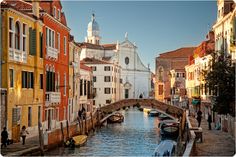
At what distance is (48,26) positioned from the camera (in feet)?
60.5

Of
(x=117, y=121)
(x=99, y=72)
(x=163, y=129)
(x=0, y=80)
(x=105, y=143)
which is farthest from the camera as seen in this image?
(x=99, y=72)

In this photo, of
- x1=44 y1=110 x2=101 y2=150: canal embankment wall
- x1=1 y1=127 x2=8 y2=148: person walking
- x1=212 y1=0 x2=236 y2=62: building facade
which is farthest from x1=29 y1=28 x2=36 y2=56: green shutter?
x1=212 y1=0 x2=236 y2=62: building facade

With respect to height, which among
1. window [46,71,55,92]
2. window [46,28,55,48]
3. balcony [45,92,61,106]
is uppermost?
window [46,28,55,48]

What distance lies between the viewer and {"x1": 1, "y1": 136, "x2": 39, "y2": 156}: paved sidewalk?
40.8 ft

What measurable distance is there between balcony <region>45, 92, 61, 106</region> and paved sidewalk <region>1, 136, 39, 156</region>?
300 cm

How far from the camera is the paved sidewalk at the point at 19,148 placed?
12.4 m

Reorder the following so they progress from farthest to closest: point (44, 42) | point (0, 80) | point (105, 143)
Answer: point (105, 143) < point (44, 42) < point (0, 80)

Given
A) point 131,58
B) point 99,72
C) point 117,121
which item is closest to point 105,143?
point 117,121

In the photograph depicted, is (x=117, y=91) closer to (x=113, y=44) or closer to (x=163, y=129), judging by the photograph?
(x=113, y=44)

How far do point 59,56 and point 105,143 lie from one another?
158 inches

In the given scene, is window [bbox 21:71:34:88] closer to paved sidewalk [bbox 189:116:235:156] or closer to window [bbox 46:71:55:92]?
window [bbox 46:71:55:92]

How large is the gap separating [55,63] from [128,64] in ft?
130

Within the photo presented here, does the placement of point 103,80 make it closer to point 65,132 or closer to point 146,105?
point 146,105

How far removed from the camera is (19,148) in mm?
13398
